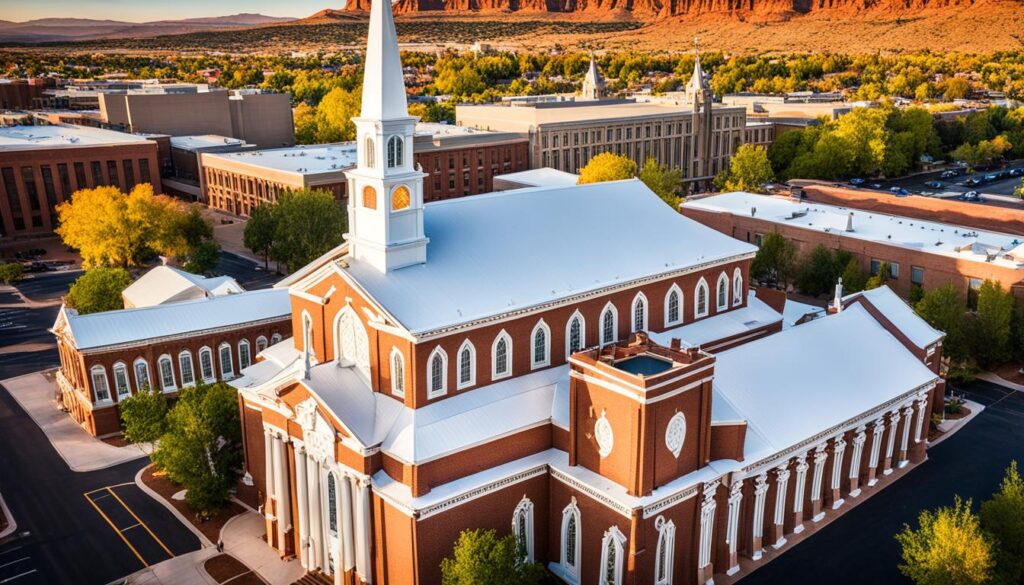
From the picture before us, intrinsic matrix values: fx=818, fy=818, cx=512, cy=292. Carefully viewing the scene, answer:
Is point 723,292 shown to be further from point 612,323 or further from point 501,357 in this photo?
point 501,357

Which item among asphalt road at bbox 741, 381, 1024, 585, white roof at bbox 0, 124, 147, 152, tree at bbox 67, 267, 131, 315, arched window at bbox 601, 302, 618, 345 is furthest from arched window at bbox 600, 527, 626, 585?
white roof at bbox 0, 124, 147, 152

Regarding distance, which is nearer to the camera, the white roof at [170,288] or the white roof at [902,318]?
the white roof at [902,318]

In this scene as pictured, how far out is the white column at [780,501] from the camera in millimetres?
38750

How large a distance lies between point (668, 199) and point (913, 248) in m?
29.0

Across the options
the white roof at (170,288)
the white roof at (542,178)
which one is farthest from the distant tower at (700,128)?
the white roof at (170,288)

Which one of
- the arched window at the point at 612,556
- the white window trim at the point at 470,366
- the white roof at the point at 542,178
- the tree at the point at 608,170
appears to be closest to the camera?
the arched window at the point at 612,556

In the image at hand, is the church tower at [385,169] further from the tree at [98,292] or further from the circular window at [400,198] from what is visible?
the tree at [98,292]

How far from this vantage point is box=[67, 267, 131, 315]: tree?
6438 cm

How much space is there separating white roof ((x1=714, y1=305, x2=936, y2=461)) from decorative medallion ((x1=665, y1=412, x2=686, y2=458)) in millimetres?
4077

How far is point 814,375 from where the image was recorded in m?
42.4

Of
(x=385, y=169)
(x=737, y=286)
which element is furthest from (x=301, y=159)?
(x=385, y=169)

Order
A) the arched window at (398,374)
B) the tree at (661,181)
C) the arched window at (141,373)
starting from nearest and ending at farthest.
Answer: the arched window at (398,374) < the arched window at (141,373) < the tree at (661,181)

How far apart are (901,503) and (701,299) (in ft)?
49.3

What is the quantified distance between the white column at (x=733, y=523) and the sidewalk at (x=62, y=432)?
3420cm
